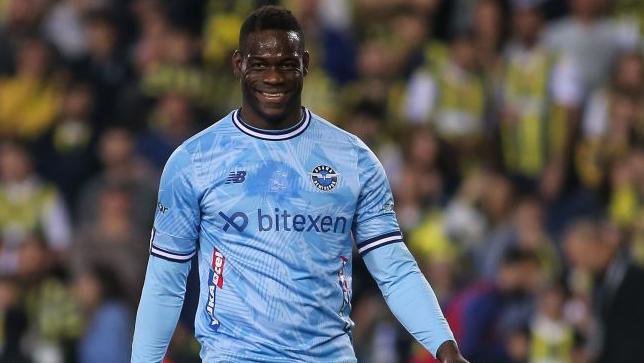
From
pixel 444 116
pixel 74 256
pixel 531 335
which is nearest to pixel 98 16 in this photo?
pixel 74 256

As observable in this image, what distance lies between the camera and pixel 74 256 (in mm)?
10516

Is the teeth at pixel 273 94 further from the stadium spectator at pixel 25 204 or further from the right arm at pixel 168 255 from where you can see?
the stadium spectator at pixel 25 204

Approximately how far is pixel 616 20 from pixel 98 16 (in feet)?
13.6

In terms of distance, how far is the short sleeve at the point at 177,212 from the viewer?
14.7 feet

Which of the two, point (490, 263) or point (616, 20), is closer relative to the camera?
point (490, 263)

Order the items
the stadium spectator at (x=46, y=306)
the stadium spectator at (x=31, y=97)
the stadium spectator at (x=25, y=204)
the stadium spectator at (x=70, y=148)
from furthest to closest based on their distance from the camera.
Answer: the stadium spectator at (x=31, y=97), the stadium spectator at (x=70, y=148), the stadium spectator at (x=25, y=204), the stadium spectator at (x=46, y=306)

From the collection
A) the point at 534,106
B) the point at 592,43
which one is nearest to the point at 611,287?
the point at 534,106

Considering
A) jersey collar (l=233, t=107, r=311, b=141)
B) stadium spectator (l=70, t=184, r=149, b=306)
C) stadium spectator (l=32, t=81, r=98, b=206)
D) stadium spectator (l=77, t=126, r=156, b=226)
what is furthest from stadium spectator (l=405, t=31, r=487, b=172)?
jersey collar (l=233, t=107, r=311, b=141)

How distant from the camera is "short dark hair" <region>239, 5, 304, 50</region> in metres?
4.47

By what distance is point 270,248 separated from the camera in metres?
4.47

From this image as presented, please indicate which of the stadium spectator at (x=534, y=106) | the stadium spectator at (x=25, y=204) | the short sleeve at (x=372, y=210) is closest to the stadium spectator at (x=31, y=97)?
the stadium spectator at (x=25, y=204)

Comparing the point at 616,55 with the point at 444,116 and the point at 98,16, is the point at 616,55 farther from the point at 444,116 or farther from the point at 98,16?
the point at 98,16

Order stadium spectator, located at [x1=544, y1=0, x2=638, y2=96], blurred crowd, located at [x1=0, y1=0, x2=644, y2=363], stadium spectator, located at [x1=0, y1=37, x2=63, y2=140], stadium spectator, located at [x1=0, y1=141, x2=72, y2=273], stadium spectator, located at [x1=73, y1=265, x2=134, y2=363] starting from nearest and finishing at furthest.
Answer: blurred crowd, located at [x1=0, y1=0, x2=644, y2=363] < stadium spectator, located at [x1=73, y1=265, x2=134, y2=363] < stadium spectator, located at [x1=544, y1=0, x2=638, y2=96] < stadium spectator, located at [x1=0, y1=141, x2=72, y2=273] < stadium spectator, located at [x1=0, y1=37, x2=63, y2=140]

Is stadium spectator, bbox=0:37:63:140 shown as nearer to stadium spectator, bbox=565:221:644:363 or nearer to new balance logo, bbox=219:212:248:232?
stadium spectator, bbox=565:221:644:363
